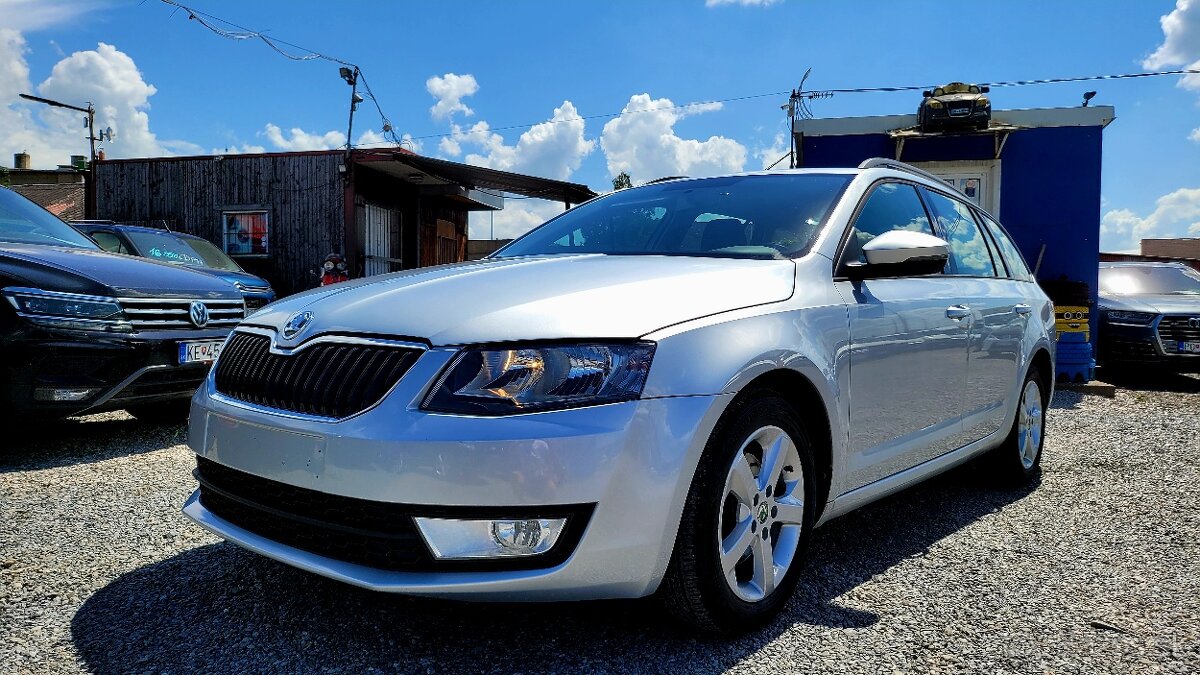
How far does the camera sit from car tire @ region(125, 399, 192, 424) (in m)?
5.52

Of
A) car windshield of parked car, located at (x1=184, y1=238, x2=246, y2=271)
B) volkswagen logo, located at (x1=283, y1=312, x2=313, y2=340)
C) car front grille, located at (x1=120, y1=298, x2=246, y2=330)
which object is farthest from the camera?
car windshield of parked car, located at (x1=184, y1=238, x2=246, y2=271)

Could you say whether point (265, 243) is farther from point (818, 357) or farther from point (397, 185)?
point (818, 357)

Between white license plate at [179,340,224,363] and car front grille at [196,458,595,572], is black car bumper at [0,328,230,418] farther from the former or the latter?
car front grille at [196,458,595,572]

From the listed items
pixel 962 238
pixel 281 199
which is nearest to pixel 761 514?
pixel 962 238

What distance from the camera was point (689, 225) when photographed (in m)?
Answer: 3.25

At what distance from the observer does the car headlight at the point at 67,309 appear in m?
4.13

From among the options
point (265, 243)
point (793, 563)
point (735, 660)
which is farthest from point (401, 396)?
point (265, 243)

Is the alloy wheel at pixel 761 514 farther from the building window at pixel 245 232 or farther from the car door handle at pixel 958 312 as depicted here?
the building window at pixel 245 232

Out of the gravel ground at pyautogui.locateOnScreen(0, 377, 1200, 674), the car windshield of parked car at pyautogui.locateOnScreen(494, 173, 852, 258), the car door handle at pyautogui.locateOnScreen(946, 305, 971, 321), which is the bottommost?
the gravel ground at pyautogui.locateOnScreen(0, 377, 1200, 674)

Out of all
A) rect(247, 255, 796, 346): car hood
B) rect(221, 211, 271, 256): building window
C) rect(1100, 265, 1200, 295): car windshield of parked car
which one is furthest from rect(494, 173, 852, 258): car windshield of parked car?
rect(221, 211, 271, 256): building window

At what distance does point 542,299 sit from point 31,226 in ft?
14.3

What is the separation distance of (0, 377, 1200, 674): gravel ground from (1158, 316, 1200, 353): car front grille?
20.6ft

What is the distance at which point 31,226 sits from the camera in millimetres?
5094

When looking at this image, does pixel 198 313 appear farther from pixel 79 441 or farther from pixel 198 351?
pixel 79 441
